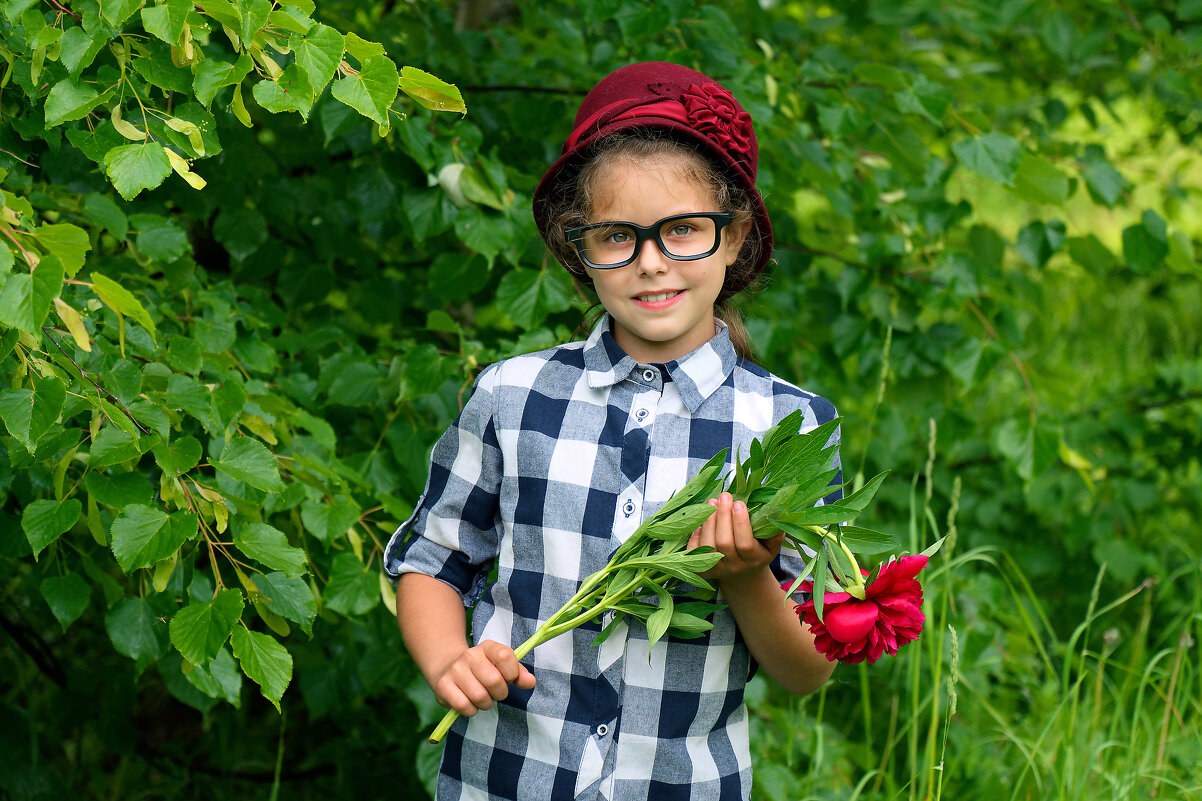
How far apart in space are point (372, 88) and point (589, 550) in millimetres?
601

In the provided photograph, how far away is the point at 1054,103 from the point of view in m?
2.94

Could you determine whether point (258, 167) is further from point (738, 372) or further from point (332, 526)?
point (738, 372)

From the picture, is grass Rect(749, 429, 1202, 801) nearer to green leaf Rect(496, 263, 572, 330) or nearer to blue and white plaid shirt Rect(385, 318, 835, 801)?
blue and white plaid shirt Rect(385, 318, 835, 801)

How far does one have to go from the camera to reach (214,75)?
3.76 ft

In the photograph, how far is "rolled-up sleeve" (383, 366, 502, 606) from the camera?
4.57 feet

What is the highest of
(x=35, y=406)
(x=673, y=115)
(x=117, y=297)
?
(x=673, y=115)

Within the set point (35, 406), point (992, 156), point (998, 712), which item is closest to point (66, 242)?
point (35, 406)

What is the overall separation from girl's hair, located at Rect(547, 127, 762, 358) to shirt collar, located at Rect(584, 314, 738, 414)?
0.13 metres

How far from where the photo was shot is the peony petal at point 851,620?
3.58 ft

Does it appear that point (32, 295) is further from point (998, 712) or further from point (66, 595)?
point (998, 712)

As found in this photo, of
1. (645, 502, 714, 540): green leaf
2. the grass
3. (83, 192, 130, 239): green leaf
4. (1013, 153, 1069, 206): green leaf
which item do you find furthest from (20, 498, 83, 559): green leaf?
(1013, 153, 1069, 206): green leaf

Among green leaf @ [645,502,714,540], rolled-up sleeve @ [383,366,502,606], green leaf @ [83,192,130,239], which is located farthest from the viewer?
green leaf @ [83,192,130,239]

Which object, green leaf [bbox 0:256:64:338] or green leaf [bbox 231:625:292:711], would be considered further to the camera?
green leaf [bbox 231:625:292:711]

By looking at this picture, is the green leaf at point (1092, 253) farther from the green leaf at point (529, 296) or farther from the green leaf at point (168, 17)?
the green leaf at point (168, 17)
